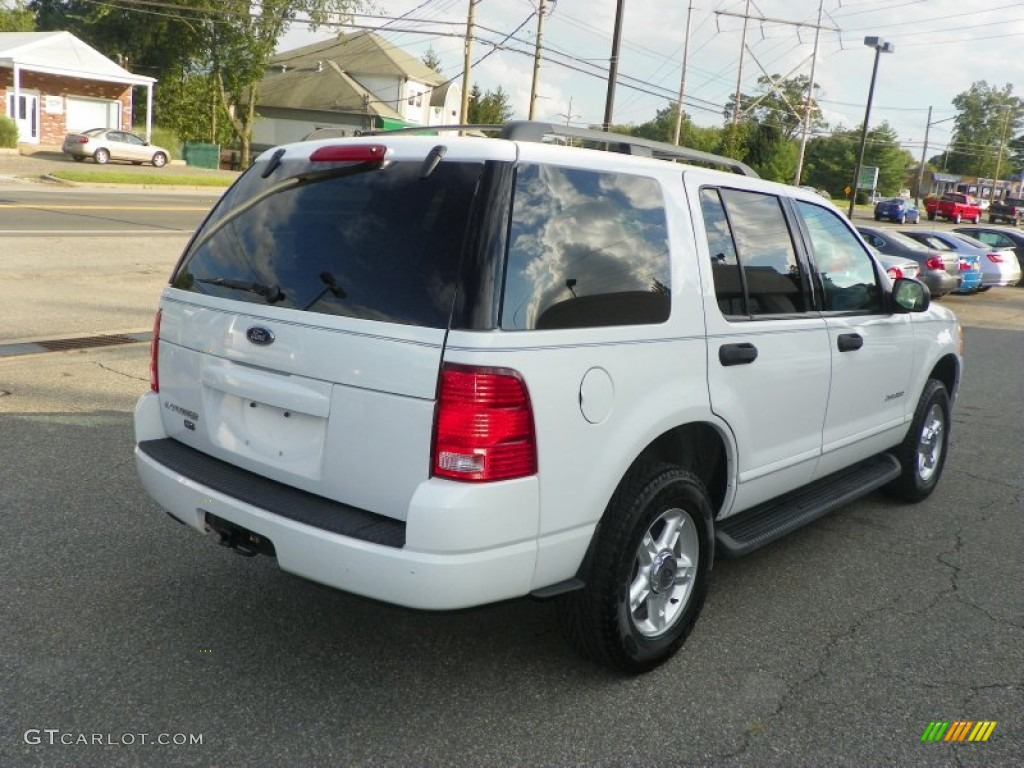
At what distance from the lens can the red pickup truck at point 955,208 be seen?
211ft

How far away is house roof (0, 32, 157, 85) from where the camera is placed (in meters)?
41.3

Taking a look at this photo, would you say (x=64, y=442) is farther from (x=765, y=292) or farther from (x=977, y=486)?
(x=977, y=486)

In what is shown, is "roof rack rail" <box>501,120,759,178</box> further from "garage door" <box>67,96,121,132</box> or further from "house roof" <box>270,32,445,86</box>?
"house roof" <box>270,32,445,86</box>

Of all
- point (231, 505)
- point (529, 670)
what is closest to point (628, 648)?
point (529, 670)

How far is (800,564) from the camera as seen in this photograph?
4730 mm

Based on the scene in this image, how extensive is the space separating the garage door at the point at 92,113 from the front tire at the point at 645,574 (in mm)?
48017

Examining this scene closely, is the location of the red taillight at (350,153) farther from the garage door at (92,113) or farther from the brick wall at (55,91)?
the garage door at (92,113)

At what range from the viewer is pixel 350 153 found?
3.26 meters

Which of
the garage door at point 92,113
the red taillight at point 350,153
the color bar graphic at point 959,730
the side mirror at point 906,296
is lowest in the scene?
the color bar graphic at point 959,730

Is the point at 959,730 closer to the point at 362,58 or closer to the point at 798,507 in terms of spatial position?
the point at 798,507

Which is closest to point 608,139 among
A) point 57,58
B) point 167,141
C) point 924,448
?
point 924,448

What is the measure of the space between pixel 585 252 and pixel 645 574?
1.17m

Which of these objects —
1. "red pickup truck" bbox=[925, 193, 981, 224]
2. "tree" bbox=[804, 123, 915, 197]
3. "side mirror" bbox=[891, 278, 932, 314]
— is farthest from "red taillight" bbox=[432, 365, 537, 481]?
"tree" bbox=[804, 123, 915, 197]

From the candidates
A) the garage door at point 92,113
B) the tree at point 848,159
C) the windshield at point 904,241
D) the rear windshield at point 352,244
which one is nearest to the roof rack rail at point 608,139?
the rear windshield at point 352,244
